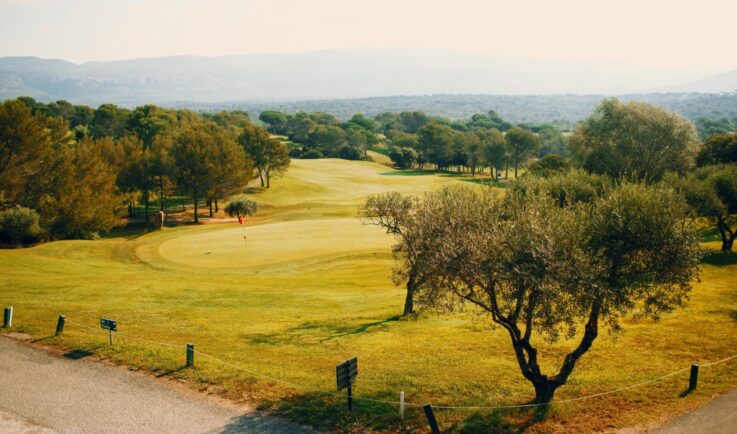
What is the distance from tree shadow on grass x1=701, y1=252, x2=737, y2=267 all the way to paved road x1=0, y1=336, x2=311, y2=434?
45.5 m

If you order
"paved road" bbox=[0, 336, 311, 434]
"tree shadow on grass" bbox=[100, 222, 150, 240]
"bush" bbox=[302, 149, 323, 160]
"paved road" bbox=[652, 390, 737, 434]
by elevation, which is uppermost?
"bush" bbox=[302, 149, 323, 160]

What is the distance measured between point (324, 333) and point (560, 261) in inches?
624

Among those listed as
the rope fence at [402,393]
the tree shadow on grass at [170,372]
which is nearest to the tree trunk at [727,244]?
the rope fence at [402,393]

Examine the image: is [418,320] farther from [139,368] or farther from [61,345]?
[61,345]

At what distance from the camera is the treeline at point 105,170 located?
64.9 m

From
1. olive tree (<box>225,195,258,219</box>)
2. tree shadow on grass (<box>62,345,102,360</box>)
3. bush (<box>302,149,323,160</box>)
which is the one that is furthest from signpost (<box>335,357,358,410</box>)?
bush (<box>302,149,323,160</box>)

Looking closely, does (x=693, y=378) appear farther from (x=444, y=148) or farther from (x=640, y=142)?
(x=444, y=148)

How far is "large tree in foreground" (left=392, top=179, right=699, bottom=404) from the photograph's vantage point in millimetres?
18328

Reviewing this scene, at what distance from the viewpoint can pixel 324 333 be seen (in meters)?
29.9

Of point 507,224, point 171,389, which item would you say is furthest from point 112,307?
point 507,224

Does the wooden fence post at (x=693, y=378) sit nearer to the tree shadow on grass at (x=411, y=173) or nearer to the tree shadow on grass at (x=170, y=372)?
the tree shadow on grass at (x=170, y=372)

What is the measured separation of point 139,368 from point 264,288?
1845cm

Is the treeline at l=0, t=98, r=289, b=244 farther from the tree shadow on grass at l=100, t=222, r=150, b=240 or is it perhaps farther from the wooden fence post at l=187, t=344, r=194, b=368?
the wooden fence post at l=187, t=344, r=194, b=368

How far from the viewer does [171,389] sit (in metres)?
21.5
